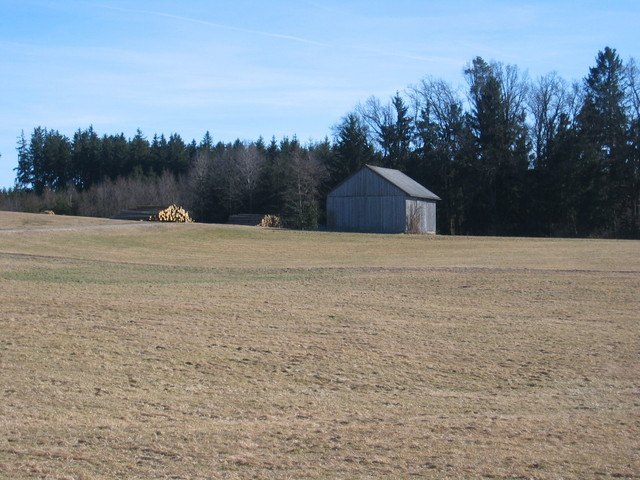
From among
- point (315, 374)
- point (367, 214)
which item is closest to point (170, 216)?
point (367, 214)

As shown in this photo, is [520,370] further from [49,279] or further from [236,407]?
[49,279]

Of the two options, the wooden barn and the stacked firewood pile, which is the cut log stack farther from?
the wooden barn

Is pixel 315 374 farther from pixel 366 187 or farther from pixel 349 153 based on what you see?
pixel 349 153

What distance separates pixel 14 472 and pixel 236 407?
3.21 meters

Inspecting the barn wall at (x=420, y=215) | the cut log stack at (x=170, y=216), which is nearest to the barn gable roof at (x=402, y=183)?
the barn wall at (x=420, y=215)

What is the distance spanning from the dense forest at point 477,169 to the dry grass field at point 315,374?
3794 centimetres

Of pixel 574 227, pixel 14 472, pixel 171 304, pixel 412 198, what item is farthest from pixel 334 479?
pixel 574 227

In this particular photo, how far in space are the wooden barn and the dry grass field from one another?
33.9m

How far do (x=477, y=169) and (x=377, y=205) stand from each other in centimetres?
1800

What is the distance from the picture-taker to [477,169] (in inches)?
2849

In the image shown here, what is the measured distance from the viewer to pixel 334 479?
6.02 metres

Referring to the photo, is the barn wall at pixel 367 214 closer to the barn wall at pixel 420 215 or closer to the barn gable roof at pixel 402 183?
the barn wall at pixel 420 215

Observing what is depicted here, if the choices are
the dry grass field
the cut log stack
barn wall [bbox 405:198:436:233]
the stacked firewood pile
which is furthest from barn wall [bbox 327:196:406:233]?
the dry grass field

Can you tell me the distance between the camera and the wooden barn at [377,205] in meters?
58.2
